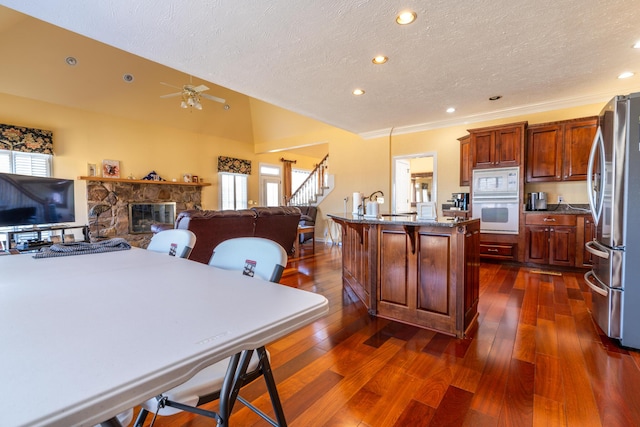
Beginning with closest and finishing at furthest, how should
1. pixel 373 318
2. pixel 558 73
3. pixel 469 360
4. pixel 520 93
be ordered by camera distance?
pixel 469 360 → pixel 373 318 → pixel 558 73 → pixel 520 93

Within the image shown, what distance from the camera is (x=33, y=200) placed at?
3.97m

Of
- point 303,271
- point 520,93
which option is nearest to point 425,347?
point 303,271

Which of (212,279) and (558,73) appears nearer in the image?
(212,279)

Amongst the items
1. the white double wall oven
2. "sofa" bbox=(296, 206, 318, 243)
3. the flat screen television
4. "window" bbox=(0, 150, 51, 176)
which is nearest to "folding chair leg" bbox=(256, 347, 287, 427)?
the flat screen television

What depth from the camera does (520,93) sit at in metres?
4.23

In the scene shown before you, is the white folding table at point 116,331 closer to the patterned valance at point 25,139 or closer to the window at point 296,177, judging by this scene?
the patterned valance at point 25,139

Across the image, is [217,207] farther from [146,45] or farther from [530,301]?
[530,301]

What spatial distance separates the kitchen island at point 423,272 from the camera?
231cm

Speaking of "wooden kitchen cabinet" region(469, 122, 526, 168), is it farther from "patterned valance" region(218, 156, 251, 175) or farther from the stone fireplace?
the stone fireplace

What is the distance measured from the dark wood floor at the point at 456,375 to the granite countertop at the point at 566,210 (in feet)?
6.53

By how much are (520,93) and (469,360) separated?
394 cm

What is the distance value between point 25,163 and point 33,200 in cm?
211

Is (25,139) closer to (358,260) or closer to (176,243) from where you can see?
(176,243)

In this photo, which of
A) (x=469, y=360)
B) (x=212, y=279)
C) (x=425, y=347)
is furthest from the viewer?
(x=425, y=347)
